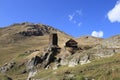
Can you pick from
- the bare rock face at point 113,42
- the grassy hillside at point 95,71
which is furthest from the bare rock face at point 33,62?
the bare rock face at point 113,42

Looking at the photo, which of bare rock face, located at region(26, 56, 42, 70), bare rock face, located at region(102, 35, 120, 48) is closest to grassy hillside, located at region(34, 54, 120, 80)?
bare rock face, located at region(102, 35, 120, 48)

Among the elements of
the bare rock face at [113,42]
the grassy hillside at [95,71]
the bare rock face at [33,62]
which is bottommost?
the grassy hillside at [95,71]

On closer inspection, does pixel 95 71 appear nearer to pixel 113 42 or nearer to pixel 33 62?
pixel 113 42

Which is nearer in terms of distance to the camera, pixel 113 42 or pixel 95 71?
pixel 95 71

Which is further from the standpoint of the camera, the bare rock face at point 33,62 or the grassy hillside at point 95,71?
the bare rock face at point 33,62

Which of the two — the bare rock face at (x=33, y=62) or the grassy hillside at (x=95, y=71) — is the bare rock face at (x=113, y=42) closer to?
the grassy hillside at (x=95, y=71)

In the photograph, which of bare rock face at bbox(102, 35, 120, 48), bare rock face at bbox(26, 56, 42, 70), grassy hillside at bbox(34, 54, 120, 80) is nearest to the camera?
grassy hillside at bbox(34, 54, 120, 80)

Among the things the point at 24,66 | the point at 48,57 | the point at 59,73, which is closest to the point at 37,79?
the point at 59,73

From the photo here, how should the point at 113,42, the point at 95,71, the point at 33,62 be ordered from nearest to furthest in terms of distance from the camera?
the point at 95,71 < the point at 113,42 < the point at 33,62

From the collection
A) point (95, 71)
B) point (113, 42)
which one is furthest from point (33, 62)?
point (95, 71)

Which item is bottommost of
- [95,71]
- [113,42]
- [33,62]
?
[95,71]

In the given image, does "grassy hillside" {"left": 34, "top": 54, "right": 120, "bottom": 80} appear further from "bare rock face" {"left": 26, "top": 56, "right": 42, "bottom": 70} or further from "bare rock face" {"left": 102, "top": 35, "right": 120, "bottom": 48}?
"bare rock face" {"left": 26, "top": 56, "right": 42, "bottom": 70}

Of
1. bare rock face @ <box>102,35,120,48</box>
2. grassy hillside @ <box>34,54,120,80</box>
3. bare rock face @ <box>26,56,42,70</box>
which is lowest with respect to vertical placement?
grassy hillside @ <box>34,54,120,80</box>

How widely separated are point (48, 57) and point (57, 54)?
5830mm
